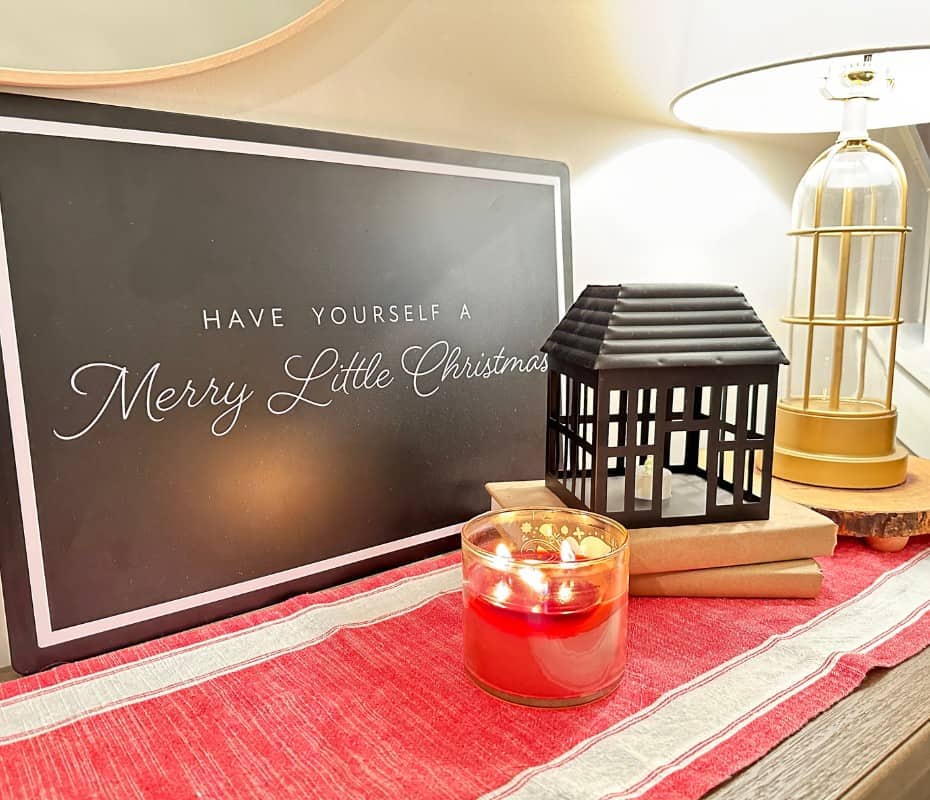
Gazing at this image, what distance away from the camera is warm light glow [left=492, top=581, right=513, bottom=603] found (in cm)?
48

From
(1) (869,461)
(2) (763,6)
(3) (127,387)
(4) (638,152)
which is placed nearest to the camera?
(3) (127,387)

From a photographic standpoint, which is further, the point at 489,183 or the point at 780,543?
the point at 489,183

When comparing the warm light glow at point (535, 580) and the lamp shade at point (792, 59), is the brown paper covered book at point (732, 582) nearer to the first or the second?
the warm light glow at point (535, 580)

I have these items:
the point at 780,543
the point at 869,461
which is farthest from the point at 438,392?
the point at 869,461

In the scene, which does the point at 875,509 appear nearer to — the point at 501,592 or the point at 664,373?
the point at 664,373

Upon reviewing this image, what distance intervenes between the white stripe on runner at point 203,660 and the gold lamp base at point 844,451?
41 centimetres

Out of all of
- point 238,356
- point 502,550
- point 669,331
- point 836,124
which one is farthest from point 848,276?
point 238,356

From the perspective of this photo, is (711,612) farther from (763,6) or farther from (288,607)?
(763,6)

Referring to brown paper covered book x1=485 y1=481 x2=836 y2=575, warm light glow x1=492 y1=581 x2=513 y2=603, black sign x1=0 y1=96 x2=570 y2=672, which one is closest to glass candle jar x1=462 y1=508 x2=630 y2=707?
warm light glow x1=492 y1=581 x2=513 y2=603

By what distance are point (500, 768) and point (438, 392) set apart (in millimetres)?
378

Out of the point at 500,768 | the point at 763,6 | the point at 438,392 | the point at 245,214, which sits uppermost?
the point at 763,6

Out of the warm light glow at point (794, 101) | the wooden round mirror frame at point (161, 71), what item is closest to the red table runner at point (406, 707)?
the wooden round mirror frame at point (161, 71)

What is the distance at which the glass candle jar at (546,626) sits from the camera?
18.3 inches

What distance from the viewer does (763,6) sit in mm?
670
